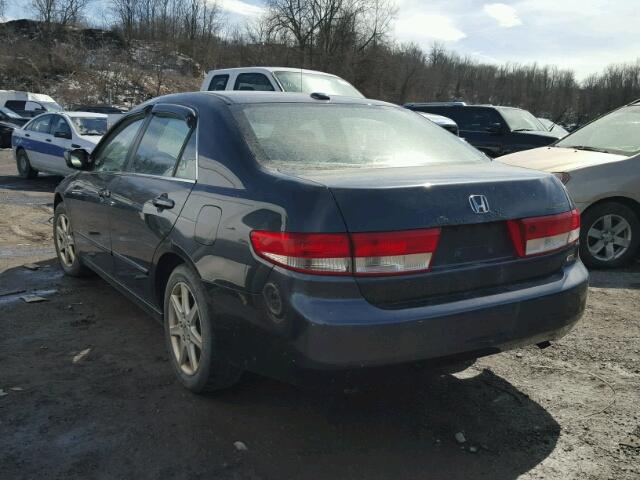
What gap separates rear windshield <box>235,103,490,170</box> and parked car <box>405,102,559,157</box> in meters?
9.07

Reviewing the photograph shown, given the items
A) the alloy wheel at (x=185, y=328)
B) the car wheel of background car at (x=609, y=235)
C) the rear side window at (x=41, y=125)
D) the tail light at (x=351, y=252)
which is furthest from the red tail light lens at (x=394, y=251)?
the rear side window at (x=41, y=125)

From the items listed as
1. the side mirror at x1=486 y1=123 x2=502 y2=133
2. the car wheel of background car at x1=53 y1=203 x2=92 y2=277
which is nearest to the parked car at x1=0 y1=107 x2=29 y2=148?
the side mirror at x1=486 y1=123 x2=502 y2=133

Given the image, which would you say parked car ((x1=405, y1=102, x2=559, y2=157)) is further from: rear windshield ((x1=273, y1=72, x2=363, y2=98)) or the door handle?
the door handle

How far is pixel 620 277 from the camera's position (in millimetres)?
5816

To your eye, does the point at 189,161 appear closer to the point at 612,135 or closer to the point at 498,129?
the point at 612,135

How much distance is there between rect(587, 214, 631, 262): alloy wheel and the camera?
6.11m

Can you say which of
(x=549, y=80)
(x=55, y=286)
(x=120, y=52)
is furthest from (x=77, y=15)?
(x=549, y=80)

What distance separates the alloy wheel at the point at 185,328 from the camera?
10.2 ft

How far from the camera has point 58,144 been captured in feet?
38.4

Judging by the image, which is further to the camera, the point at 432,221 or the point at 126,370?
the point at 126,370

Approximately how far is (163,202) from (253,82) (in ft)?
21.4

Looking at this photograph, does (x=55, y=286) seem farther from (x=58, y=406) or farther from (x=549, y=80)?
(x=549, y=80)

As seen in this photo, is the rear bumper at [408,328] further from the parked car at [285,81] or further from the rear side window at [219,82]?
the rear side window at [219,82]

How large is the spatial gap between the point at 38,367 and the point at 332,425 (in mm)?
1852
